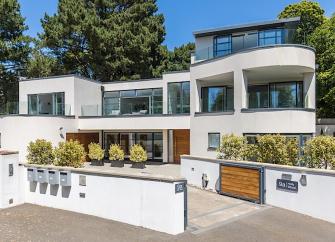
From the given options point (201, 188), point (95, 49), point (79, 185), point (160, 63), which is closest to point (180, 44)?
point (160, 63)

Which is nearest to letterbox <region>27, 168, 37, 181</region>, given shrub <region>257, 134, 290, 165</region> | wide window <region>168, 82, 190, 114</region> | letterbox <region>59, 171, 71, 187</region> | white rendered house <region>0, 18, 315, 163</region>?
letterbox <region>59, 171, 71, 187</region>

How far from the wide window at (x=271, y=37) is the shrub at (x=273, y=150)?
31.3 ft

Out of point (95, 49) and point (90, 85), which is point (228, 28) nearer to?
point (90, 85)

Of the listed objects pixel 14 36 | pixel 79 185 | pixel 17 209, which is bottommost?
pixel 17 209

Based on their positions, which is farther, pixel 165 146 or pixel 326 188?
pixel 165 146

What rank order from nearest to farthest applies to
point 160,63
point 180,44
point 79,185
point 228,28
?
1. point 79,185
2. point 228,28
3. point 160,63
4. point 180,44

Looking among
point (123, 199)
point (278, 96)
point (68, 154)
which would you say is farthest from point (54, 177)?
point (278, 96)

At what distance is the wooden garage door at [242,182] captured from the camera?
11883mm

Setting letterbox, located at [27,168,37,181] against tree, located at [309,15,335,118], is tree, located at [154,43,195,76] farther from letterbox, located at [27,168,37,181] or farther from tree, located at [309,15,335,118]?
letterbox, located at [27,168,37,181]

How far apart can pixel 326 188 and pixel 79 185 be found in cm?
794

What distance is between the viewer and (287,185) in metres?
11.1

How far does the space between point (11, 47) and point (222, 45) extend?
75.9 ft

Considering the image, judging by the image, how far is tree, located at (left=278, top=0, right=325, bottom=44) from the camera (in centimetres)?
3092

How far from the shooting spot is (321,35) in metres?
25.5
